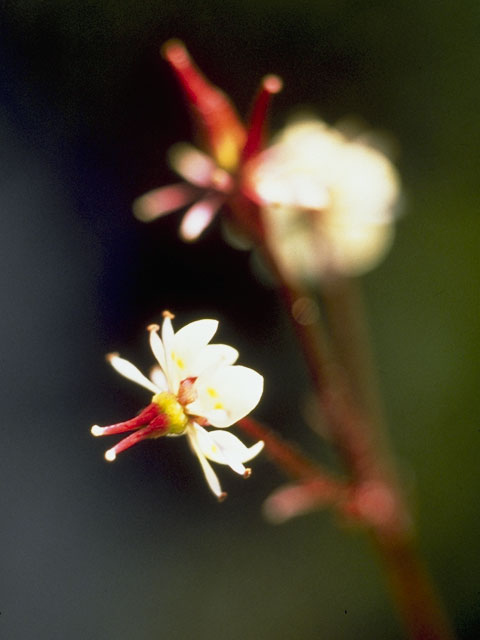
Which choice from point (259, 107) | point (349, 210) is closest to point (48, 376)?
point (349, 210)

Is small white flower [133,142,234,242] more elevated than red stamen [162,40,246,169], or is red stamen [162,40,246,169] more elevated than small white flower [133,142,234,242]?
red stamen [162,40,246,169]

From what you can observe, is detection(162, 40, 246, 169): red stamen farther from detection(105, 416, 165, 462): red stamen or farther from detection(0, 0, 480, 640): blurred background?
detection(0, 0, 480, 640): blurred background

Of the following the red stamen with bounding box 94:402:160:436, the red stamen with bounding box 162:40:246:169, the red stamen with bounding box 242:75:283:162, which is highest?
the red stamen with bounding box 162:40:246:169

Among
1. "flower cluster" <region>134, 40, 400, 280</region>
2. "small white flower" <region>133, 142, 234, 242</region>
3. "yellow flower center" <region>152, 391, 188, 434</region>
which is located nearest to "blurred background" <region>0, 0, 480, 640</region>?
"flower cluster" <region>134, 40, 400, 280</region>

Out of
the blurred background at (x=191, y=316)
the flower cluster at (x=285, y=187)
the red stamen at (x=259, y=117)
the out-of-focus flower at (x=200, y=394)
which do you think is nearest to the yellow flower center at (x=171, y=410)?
the out-of-focus flower at (x=200, y=394)

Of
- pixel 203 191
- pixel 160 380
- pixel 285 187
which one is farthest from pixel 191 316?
pixel 160 380

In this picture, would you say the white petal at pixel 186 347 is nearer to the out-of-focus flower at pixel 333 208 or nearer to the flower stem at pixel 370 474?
the flower stem at pixel 370 474

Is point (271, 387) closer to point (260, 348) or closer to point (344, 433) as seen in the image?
point (260, 348)

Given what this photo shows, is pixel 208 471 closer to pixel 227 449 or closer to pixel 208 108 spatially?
pixel 227 449
